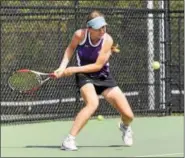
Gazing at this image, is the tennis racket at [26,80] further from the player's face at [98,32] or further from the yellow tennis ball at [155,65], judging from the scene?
the yellow tennis ball at [155,65]

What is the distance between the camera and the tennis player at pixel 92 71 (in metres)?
6.65

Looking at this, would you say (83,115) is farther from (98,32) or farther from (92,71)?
(98,32)

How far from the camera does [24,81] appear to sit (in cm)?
682

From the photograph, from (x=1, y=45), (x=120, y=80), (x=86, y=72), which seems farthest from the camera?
(x=120, y=80)

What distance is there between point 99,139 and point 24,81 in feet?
4.70

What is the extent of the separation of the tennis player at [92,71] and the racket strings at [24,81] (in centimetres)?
29

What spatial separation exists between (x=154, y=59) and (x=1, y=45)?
2.72 meters

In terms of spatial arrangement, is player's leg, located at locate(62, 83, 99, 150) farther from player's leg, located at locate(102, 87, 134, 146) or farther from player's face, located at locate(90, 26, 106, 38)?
player's face, located at locate(90, 26, 106, 38)

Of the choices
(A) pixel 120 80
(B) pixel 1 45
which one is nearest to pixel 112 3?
(A) pixel 120 80

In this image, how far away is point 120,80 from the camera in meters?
10.9

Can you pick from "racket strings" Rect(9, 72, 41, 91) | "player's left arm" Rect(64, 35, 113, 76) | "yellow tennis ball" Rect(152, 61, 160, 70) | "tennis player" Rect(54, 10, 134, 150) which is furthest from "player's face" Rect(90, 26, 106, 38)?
"yellow tennis ball" Rect(152, 61, 160, 70)

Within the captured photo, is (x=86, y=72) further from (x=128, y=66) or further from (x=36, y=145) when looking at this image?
(x=128, y=66)

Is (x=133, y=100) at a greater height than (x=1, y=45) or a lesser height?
lesser

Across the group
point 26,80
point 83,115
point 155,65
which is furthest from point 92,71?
point 155,65
